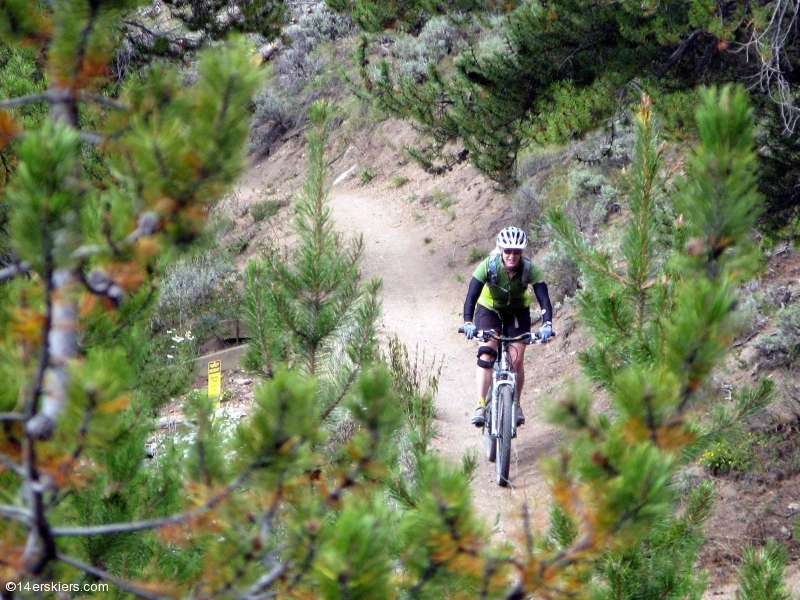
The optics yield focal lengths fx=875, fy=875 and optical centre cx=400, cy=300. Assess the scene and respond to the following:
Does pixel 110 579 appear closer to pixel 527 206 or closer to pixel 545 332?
pixel 545 332

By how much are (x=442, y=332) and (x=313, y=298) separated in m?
9.78

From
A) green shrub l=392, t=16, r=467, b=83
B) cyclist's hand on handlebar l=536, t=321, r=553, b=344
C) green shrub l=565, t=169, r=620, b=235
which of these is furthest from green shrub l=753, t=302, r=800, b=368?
green shrub l=392, t=16, r=467, b=83

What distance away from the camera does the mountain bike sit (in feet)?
24.2

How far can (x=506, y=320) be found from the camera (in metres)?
7.67

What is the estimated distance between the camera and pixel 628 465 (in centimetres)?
212

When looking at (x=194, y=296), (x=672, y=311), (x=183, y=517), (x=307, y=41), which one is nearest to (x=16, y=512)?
(x=183, y=517)

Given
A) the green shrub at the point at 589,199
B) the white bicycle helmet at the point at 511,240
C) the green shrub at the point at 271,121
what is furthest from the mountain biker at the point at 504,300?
the green shrub at the point at 271,121

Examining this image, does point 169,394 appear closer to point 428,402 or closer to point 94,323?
point 428,402

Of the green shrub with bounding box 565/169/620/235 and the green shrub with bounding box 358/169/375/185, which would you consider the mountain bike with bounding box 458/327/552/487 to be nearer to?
the green shrub with bounding box 565/169/620/235

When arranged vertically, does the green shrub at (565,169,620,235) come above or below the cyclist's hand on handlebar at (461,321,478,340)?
above

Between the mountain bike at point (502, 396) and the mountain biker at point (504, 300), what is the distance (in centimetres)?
8

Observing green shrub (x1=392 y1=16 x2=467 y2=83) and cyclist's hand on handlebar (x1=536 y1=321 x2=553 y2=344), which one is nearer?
cyclist's hand on handlebar (x1=536 y1=321 x2=553 y2=344)

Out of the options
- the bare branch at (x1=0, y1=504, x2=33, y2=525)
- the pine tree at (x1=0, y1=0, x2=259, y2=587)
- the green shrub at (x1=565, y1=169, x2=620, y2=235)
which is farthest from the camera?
the green shrub at (x1=565, y1=169, x2=620, y2=235)

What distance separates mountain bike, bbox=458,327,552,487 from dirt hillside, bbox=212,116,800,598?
32 centimetres
